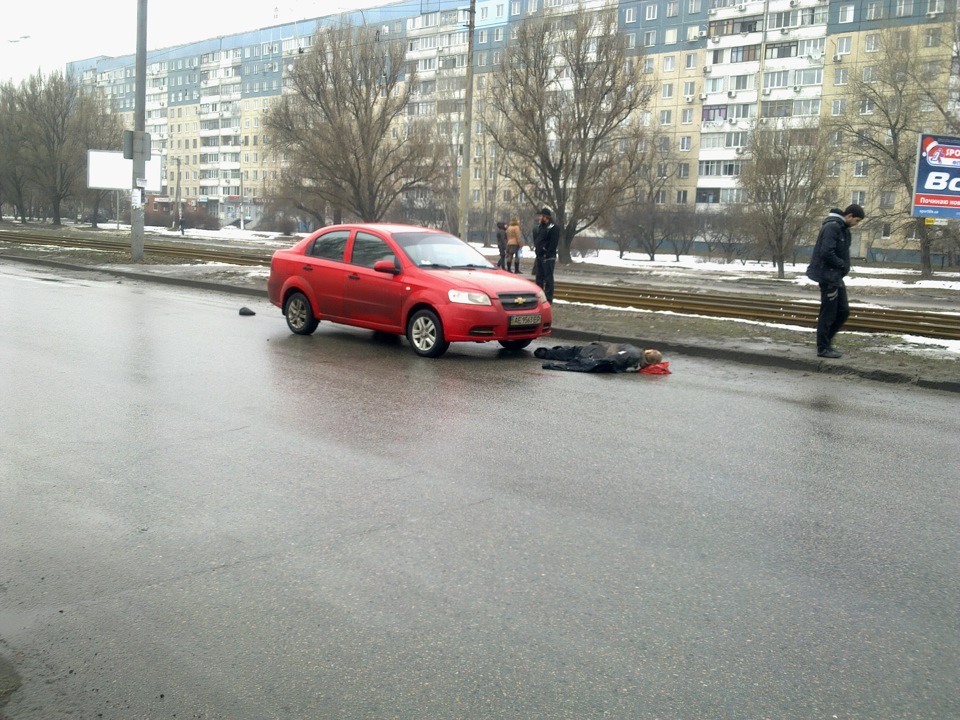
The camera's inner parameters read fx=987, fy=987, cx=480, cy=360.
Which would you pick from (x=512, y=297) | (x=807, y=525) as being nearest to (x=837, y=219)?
(x=512, y=297)

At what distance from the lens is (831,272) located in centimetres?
1195

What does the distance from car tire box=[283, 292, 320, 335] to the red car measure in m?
0.01

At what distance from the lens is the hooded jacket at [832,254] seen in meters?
11.9

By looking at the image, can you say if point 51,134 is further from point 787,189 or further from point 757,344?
point 757,344

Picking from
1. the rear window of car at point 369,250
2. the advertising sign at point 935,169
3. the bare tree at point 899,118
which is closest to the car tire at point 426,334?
the rear window of car at point 369,250

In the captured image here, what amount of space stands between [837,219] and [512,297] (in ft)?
13.5

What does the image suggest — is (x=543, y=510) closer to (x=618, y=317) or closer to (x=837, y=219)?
(x=837, y=219)

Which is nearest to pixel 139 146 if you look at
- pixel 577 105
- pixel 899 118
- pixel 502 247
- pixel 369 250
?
pixel 502 247

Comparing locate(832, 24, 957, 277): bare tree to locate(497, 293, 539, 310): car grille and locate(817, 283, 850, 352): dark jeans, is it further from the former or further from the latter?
locate(497, 293, 539, 310): car grille

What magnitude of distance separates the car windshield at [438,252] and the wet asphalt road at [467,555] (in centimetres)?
353

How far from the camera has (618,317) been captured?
1608 centimetres

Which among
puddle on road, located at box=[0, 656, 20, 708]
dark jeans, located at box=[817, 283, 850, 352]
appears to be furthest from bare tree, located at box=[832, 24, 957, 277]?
puddle on road, located at box=[0, 656, 20, 708]

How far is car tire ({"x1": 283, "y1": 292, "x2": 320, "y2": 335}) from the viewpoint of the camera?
43.2ft

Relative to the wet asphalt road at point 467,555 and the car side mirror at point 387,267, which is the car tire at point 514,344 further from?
the wet asphalt road at point 467,555
